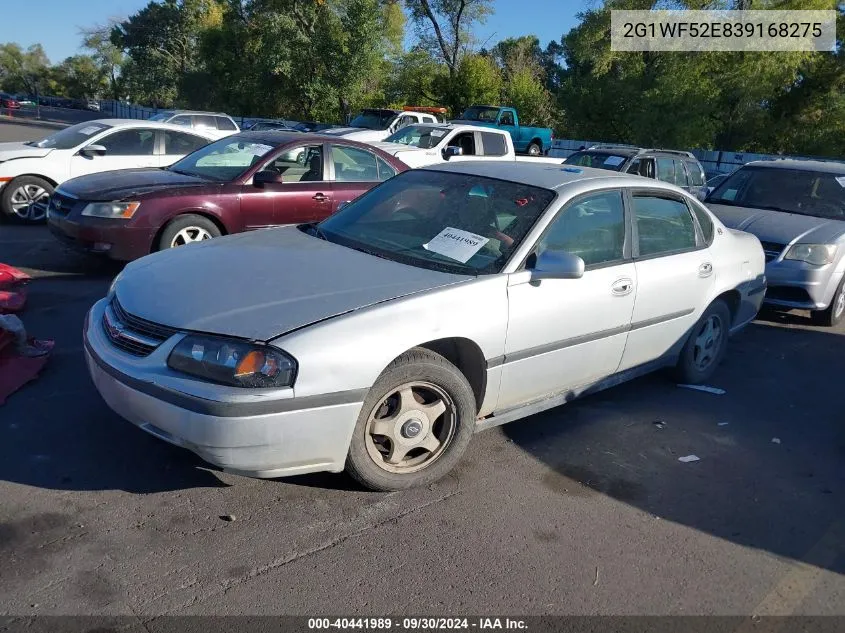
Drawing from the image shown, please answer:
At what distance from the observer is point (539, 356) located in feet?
13.1

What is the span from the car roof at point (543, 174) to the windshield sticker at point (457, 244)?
569 mm

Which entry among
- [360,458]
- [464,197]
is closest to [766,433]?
[464,197]

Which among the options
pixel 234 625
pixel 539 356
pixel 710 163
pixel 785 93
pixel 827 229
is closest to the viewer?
pixel 234 625

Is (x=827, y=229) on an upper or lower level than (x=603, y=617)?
upper

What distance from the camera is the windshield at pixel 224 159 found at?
7.75m

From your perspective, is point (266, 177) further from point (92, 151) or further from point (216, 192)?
point (92, 151)

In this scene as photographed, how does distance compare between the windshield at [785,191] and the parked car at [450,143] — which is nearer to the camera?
the windshield at [785,191]

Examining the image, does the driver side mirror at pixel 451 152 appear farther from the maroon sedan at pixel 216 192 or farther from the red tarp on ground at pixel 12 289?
the red tarp on ground at pixel 12 289

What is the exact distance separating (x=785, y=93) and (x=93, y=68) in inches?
3498

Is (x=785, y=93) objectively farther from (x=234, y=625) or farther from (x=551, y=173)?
(x=234, y=625)

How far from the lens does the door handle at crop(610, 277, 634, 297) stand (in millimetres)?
4371

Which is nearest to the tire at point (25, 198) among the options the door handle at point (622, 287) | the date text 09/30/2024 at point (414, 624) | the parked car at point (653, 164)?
the parked car at point (653, 164)

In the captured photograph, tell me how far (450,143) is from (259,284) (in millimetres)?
12092

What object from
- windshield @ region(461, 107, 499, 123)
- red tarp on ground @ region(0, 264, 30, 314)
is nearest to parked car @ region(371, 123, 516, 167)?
red tarp on ground @ region(0, 264, 30, 314)
